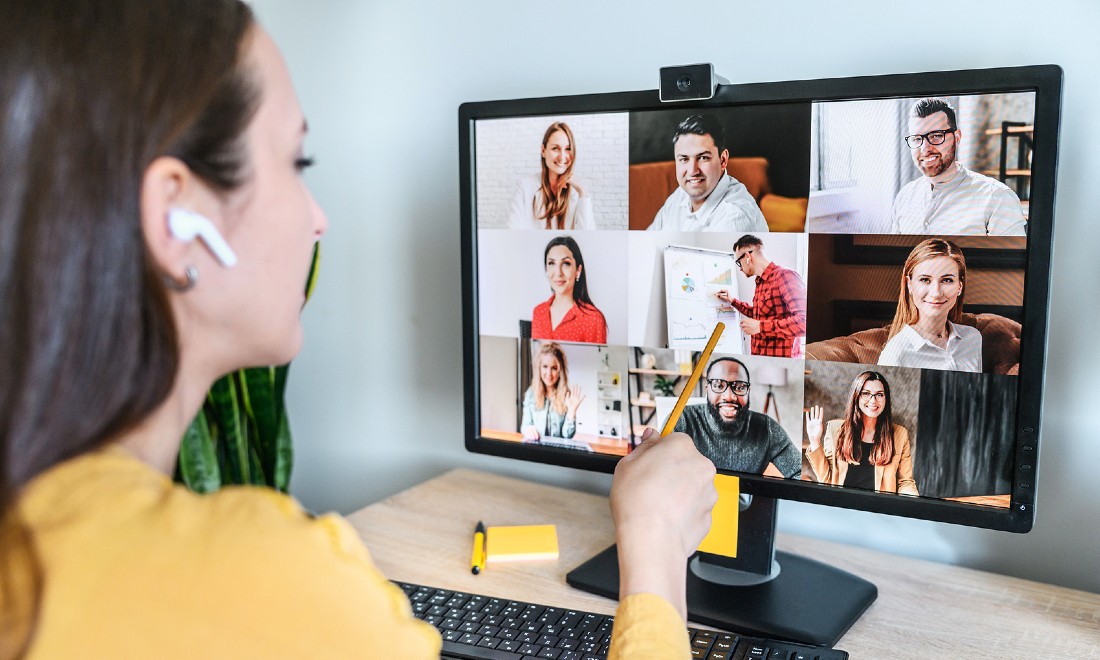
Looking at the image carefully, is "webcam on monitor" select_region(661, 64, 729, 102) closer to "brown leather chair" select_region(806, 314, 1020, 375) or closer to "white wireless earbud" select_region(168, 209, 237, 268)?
"brown leather chair" select_region(806, 314, 1020, 375)

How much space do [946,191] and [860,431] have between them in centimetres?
24

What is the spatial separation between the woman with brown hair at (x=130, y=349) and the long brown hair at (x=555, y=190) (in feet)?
1.42

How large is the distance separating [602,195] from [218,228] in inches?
18.7

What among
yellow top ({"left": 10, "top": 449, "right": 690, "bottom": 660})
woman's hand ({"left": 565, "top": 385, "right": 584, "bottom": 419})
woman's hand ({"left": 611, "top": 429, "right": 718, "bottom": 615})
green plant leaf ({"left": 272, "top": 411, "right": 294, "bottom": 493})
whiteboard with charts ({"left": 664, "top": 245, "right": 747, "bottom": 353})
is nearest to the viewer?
yellow top ({"left": 10, "top": 449, "right": 690, "bottom": 660})

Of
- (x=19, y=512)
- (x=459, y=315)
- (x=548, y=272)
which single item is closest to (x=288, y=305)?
(x=19, y=512)

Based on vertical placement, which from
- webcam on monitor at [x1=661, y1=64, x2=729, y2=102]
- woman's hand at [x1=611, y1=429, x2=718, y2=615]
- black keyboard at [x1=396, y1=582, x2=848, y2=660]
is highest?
webcam on monitor at [x1=661, y1=64, x2=729, y2=102]

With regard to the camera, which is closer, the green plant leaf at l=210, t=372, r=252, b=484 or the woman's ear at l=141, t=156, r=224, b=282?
the woman's ear at l=141, t=156, r=224, b=282

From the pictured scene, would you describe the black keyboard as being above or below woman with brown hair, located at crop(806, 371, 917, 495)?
below

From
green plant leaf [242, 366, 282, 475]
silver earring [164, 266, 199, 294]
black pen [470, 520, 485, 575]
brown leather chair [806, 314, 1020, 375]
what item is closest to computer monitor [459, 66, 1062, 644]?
brown leather chair [806, 314, 1020, 375]

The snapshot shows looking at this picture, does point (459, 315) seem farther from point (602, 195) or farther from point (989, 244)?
point (989, 244)

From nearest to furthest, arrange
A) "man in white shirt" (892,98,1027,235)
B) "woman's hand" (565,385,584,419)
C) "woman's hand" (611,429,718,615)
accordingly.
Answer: "woman's hand" (611,429,718,615), "man in white shirt" (892,98,1027,235), "woman's hand" (565,385,584,419)

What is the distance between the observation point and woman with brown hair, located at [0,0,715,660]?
42 centimetres

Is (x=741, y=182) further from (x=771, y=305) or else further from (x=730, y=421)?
(x=730, y=421)

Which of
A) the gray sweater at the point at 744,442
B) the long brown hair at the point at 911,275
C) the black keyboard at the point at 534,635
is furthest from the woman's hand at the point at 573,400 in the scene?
the long brown hair at the point at 911,275
